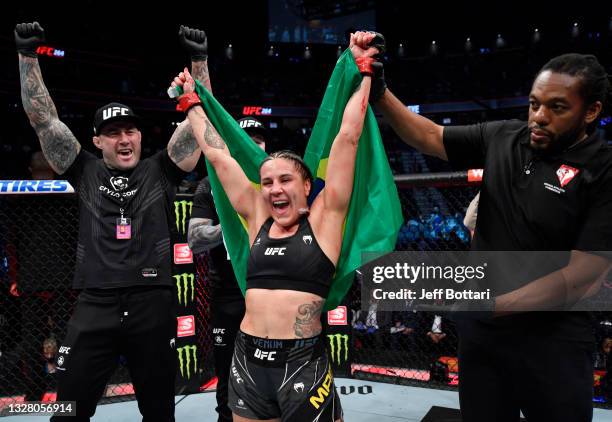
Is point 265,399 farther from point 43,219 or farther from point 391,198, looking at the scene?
point 43,219

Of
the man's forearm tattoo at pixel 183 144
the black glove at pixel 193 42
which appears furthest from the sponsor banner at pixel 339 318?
the black glove at pixel 193 42

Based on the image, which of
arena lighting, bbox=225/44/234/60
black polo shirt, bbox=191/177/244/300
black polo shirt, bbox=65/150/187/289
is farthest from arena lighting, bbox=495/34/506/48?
black polo shirt, bbox=65/150/187/289

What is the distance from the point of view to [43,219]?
3.47 m

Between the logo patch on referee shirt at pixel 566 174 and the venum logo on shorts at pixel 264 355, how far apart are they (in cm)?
116

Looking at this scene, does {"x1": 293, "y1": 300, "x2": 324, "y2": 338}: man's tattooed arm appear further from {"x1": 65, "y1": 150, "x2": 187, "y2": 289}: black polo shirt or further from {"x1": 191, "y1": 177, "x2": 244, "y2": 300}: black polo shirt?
{"x1": 191, "y1": 177, "x2": 244, "y2": 300}: black polo shirt

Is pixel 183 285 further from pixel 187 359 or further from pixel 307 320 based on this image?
pixel 307 320

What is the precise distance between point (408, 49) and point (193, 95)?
24.7 m

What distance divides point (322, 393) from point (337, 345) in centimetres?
250

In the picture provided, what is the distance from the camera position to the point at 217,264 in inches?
117

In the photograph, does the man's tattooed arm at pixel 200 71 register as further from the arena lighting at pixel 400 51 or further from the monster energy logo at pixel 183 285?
the arena lighting at pixel 400 51

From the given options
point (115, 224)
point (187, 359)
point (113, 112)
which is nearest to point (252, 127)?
point (113, 112)

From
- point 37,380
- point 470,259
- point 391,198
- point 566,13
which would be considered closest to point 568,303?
point 470,259

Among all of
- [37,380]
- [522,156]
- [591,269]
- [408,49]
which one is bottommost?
[37,380]

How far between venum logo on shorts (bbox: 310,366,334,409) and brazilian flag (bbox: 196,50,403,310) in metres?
0.32
